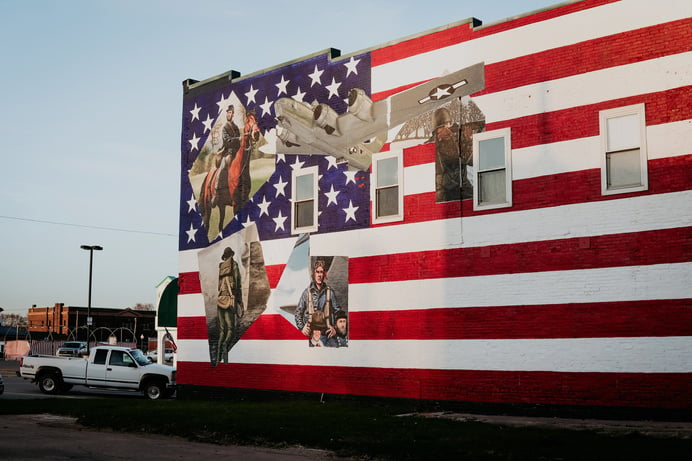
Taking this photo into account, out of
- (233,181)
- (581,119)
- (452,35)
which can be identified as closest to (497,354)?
(581,119)

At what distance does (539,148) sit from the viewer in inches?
725

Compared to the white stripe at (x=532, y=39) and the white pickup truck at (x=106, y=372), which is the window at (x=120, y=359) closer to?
the white pickup truck at (x=106, y=372)

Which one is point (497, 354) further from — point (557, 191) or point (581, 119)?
point (581, 119)

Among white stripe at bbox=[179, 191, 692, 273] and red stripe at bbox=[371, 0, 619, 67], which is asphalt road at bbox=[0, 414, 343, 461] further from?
red stripe at bbox=[371, 0, 619, 67]

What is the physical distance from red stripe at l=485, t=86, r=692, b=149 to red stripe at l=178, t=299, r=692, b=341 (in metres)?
3.81

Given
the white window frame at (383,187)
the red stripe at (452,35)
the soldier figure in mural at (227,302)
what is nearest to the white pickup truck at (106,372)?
the soldier figure in mural at (227,302)

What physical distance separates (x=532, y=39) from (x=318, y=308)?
916 cm

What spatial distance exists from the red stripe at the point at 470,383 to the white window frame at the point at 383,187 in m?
3.93

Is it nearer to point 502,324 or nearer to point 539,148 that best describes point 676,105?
point 539,148

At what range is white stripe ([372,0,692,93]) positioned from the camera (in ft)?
56.3

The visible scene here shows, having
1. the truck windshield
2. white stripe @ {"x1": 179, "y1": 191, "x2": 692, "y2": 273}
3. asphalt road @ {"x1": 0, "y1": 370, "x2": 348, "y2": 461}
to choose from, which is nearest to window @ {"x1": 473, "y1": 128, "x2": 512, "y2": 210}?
white stripe @ {"x1": 179, "y1": 191, "x2": 692, "y2": 273}

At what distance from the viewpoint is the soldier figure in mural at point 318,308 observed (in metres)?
22.0

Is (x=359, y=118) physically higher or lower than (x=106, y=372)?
higher

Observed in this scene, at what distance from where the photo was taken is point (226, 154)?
25375 mm
